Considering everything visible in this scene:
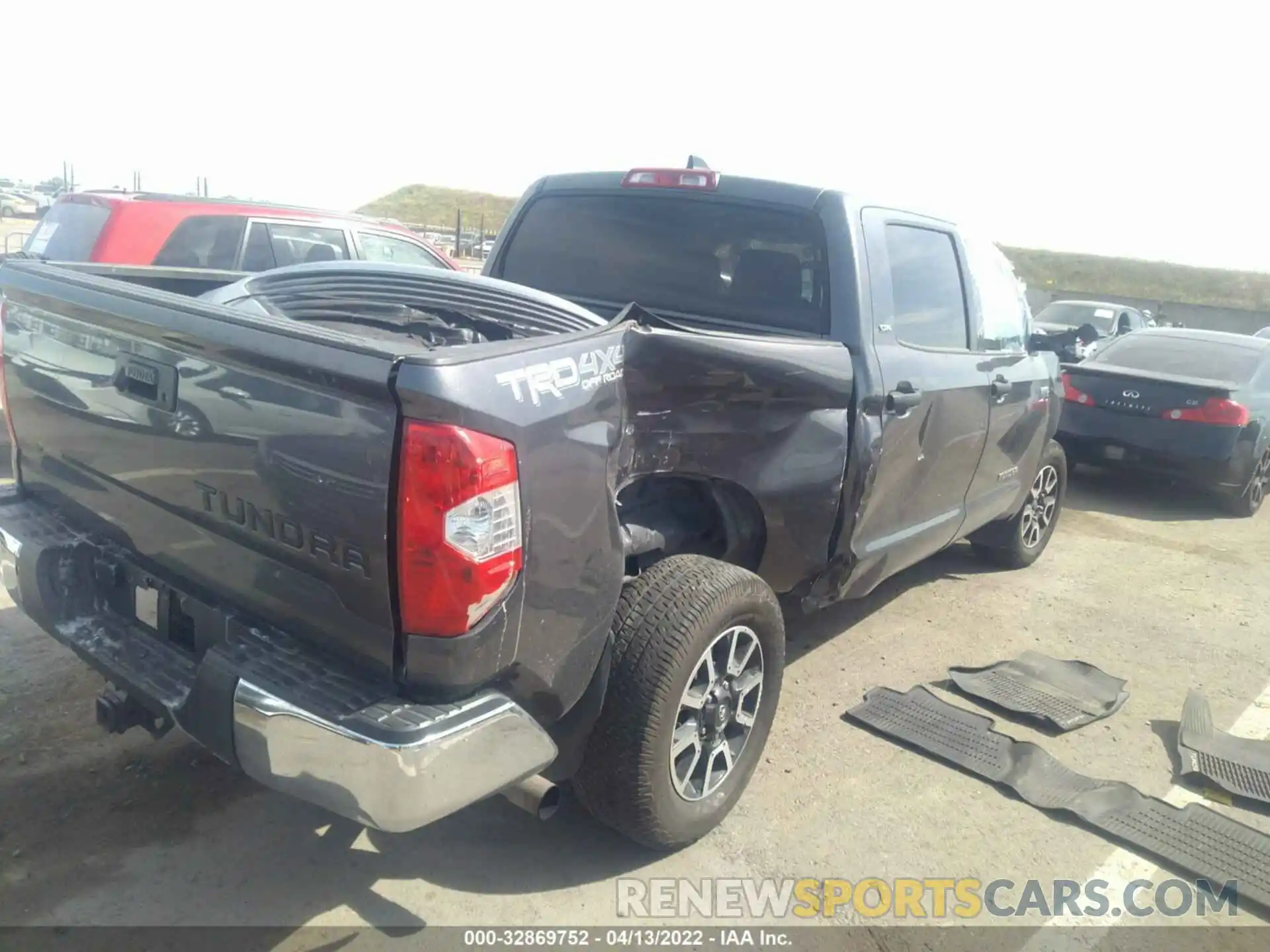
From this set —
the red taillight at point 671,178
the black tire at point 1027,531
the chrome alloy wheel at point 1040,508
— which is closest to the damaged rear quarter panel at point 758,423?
the red taillight at point 671,178

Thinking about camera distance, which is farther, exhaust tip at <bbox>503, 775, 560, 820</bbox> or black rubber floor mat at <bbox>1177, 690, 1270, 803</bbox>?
black rubber floor mat at <bbox>1177, 690, 1270, 803</bbox>

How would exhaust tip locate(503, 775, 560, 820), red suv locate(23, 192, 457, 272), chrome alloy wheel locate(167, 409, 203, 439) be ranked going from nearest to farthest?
chrome alloy wheel locate(167, 409, 203, 439), exhaust tip locate(503, 775, 560, 820), red suv locate(23, 192, 457, 272)

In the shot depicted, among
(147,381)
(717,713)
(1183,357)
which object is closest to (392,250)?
(147,381)

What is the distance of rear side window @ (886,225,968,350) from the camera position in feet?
13.4

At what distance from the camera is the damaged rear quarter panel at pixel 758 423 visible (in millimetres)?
2877

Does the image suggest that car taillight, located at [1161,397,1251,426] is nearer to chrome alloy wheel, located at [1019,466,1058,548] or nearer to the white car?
chrome alloy wheel, located at [1019,466,1058,548]

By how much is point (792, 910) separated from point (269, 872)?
4.99ft

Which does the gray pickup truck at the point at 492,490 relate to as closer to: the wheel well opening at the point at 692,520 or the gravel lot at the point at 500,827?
the wheel well opening at the point at 692,520

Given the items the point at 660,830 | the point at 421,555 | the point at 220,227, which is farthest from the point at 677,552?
the point at 220,227

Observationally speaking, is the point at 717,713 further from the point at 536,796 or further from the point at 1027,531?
the point at 1027,531

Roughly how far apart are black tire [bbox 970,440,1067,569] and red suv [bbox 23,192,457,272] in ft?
14.2

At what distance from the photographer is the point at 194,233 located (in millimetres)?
7293

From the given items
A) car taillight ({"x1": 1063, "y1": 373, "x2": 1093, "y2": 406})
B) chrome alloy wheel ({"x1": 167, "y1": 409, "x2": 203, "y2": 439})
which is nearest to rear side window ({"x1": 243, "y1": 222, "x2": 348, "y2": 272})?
chrome alloy wheel ({"x1": 167, "y1": 409, "x2": 203, "y2": 439})

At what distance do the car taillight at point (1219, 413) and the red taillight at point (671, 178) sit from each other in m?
5.80
